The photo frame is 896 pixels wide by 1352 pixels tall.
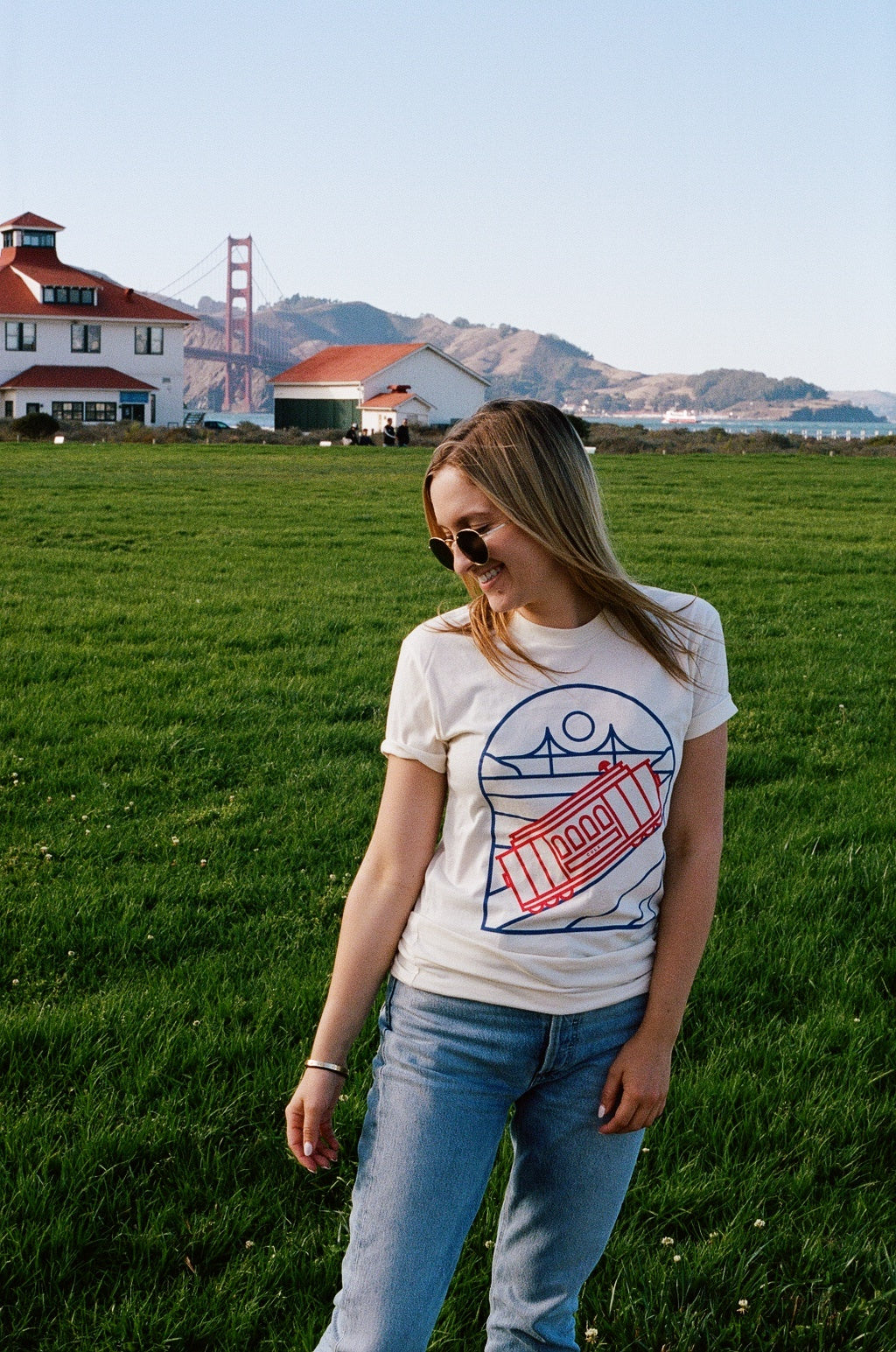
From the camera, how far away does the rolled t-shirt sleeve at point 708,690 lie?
7.38ft

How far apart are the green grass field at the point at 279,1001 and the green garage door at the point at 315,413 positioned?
57.0 m

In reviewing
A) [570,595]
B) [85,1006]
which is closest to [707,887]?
[570,595]

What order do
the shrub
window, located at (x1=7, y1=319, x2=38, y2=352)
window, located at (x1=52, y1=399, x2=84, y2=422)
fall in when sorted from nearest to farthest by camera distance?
the shrub → window, located at (x1=52, y1=399, x2=84, y2=422) → window, located at (x1=7, y1=319, x2=38, y2=352)

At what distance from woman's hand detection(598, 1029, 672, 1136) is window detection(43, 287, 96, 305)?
67.9 m

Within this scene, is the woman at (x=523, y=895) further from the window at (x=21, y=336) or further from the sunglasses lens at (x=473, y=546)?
the window at (x=21, y=336)

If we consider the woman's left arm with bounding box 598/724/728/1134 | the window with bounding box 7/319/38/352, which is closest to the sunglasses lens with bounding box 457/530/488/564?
the woman's left arm with bounding box 598/724/728/1134

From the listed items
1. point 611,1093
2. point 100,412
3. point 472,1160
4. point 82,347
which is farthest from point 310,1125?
point 82,347

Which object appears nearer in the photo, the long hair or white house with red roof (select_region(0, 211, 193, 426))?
the long hair

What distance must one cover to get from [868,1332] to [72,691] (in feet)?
20.5

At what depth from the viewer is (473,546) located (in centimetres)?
213

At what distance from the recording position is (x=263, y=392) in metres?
168

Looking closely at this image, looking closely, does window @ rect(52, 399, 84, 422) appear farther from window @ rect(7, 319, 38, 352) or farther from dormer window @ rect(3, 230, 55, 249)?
dormer window @ rect(3, 230, 55, 249)

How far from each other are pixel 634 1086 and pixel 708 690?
70 centimetres

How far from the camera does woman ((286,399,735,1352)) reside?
2066mm
